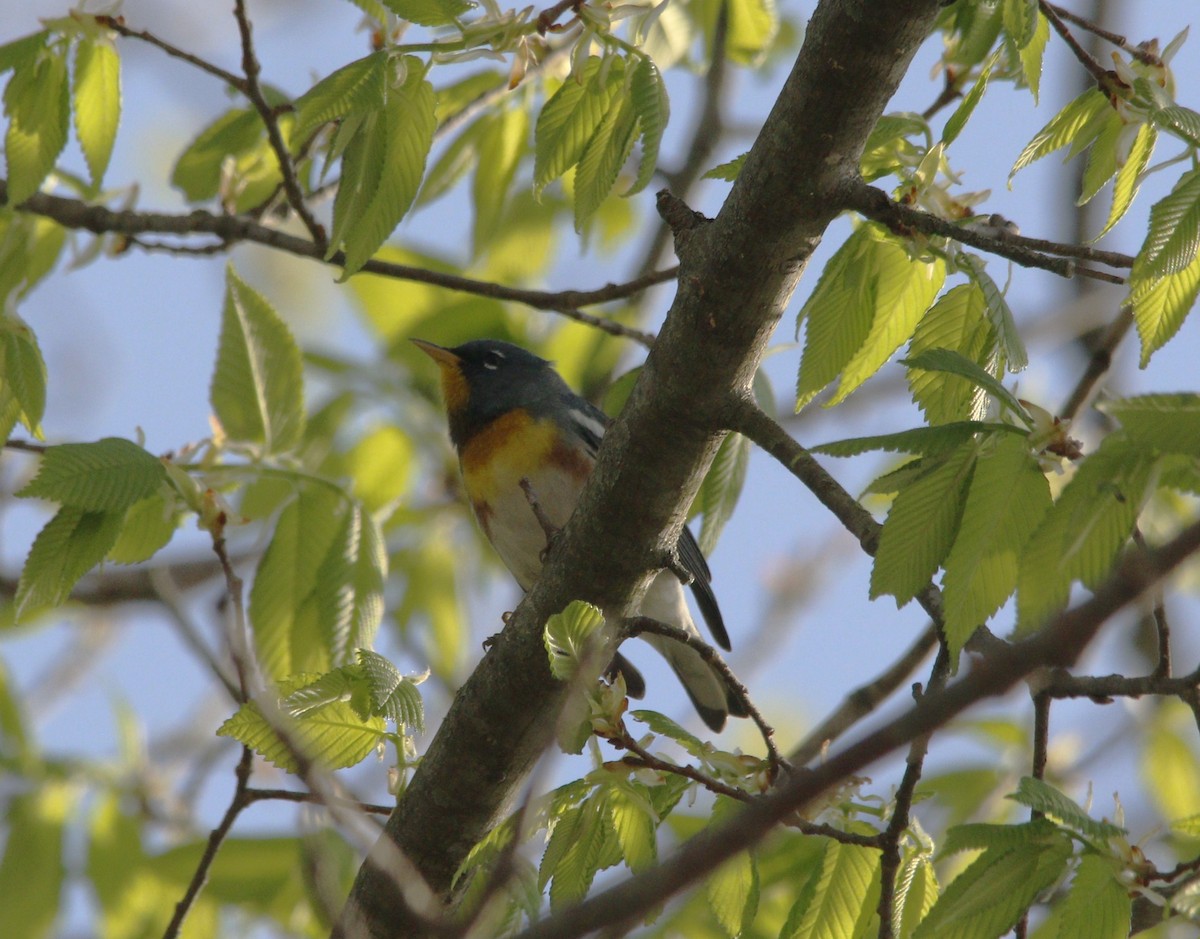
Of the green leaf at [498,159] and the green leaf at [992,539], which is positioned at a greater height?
the green leaf at [498,159]

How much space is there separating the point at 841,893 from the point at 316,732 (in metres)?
1.28

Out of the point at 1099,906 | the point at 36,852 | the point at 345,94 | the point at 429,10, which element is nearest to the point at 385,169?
the point at 345,94

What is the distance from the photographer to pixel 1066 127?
2869 millimetres

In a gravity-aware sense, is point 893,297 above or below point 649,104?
below

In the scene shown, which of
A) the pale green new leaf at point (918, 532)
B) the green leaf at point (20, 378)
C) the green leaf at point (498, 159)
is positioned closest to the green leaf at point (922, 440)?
the pale green new leaf at point (918, 532)

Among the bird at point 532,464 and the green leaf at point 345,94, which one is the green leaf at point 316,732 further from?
the bird at point 532,464

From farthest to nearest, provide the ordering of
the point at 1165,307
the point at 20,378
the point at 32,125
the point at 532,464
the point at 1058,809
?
→ the point at 532,464 < the point at 32,125 < the point at 20,378 < the point at 1165,307 < the point at 1058,809

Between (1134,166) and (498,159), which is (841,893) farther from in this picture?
(498,159)

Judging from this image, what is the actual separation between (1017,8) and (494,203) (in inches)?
96.3

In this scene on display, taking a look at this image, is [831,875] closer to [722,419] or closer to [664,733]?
[664,733]

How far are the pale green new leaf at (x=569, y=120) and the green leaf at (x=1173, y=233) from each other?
1.31 meters

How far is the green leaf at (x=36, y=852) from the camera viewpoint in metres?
4.22

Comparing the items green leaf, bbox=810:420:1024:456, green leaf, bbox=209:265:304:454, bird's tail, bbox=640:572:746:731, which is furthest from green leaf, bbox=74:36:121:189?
bird's tail, bbox=640:572:746:731

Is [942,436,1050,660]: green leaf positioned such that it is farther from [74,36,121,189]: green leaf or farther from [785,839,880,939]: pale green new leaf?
[74,36,121,189]: green leaf
